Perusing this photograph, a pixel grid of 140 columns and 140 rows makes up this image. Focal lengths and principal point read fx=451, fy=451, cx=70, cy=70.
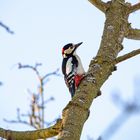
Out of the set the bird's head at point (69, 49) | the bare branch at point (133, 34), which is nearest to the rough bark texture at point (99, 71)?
the bare branch at point (133, 34)

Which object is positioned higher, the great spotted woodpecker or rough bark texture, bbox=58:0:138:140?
the great spotted woodpecker

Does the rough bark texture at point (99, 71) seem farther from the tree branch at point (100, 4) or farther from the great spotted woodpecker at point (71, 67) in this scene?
the great spotted woodpecker at point (71, 67)

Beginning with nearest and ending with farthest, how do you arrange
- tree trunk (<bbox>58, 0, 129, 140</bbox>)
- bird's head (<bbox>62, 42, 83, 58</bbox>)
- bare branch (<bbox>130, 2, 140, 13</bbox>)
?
tree trunk (<bbox>58, 0, 129, 140</bbox>)
bare branch (<bbox>130, 2, 140, 13</bbox>)
bird's head (<bbox>62, 42, 83, 58</bbox>)

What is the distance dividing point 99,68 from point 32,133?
2.85 feet

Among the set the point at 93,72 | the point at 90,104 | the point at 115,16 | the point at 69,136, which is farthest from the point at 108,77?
the point at 69,136

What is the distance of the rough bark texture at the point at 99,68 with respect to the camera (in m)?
2.69

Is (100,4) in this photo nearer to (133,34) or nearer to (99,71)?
(133,34)

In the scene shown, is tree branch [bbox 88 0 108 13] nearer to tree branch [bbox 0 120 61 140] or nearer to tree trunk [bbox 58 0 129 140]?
tree trunk [bbox 58 0 129 140]

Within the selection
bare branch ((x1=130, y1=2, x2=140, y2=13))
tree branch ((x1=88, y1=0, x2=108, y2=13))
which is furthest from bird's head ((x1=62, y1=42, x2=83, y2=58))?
bare branch ((x1=130, y1=2, x2=140, y2=13))

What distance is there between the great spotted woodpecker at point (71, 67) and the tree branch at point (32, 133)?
2.46 metres

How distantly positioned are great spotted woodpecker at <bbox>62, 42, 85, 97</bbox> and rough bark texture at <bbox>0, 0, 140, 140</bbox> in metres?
1.35

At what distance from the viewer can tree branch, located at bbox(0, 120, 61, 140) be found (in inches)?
107

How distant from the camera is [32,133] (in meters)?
2.77

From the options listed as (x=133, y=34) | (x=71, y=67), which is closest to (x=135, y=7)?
(x=133, y=34)
